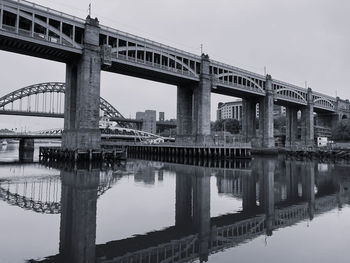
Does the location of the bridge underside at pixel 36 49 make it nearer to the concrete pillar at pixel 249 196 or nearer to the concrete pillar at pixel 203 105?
the concrete pillar at pixel 203 105

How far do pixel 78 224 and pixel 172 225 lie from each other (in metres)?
3.82

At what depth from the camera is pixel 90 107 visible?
46.3 m

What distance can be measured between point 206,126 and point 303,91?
161ft

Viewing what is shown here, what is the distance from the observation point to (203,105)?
215 ft

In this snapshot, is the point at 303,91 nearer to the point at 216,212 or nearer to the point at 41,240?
the point at 216,212

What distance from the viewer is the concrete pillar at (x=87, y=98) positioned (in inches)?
1795

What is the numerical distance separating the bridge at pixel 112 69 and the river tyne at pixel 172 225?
2836cm

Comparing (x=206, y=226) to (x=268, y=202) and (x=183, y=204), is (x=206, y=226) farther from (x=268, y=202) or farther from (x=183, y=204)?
(x=268, y=202)

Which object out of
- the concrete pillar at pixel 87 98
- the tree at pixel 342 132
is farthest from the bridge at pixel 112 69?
the tree at pixel 342 132

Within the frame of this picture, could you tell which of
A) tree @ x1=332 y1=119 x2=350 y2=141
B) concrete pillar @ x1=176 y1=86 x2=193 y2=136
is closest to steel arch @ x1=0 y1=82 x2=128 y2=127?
concrete pillar @ x1=176 y1=86 x2=193 y2=136

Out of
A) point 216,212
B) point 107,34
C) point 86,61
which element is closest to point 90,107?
point 86,61

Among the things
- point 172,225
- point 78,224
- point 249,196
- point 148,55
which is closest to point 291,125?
point 148,55

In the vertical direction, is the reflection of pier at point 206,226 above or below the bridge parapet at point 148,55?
below

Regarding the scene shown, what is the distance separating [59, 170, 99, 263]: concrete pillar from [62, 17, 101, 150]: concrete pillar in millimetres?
25886
